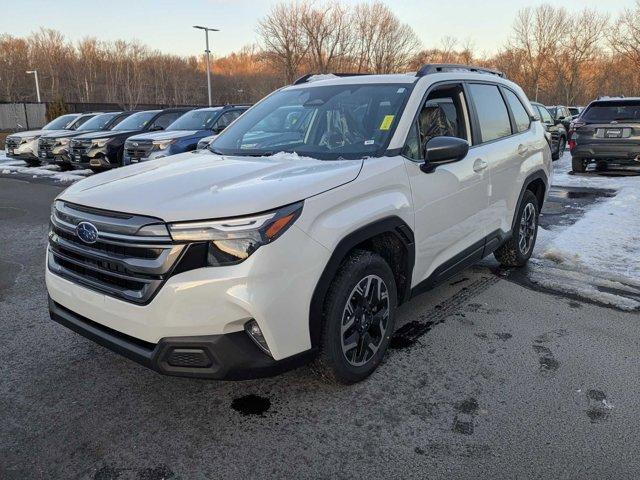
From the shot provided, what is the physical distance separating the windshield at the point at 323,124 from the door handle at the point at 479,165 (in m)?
0.85

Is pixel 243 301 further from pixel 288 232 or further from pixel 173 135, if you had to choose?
pixel 173 135

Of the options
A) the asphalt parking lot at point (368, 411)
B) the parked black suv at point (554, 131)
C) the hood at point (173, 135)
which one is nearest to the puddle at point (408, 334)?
the asphalt parking lot at point (368, 411)

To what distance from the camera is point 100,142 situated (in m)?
13.2

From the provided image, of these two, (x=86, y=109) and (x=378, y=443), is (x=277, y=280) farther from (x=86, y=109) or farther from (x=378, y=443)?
(x=86, y=109)

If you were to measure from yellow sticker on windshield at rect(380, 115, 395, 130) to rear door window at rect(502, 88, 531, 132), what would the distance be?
2043mm

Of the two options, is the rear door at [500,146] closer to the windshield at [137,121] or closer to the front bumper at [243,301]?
the front bumper at [243,301]

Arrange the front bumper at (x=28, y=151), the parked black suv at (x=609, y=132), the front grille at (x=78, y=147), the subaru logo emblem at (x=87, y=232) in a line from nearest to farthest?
the subaru logo emblem at (x=87, y=232) → the parked black suv at (x=609, y=132) → the front grille at (x=78, y=147) → the front bumper at (x=28, y=151)

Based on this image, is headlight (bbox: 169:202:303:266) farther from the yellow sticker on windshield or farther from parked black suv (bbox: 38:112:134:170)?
parked black suv (bbox: 38:112:134:170)

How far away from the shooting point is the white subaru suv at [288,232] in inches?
95.4

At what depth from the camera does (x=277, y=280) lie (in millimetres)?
2445

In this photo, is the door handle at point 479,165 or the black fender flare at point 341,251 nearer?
the black fender flare at point 341,251

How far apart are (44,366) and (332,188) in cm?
225

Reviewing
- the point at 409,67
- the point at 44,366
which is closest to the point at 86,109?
the point at 409,67

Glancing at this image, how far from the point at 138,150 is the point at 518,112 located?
27.9 ft
